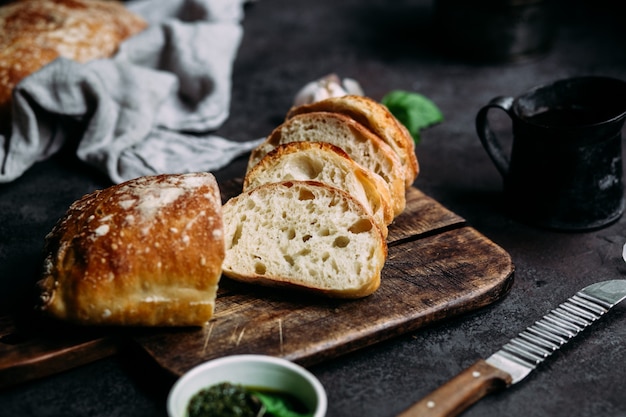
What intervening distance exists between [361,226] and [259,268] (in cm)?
34

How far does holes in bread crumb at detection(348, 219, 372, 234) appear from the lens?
232cm

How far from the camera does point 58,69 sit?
11.2 ft

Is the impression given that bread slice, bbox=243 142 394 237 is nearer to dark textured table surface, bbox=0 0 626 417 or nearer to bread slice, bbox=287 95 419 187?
bread slice, bbox=287 95 419 187

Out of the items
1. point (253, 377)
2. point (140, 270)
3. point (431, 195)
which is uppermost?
point (140, 270)

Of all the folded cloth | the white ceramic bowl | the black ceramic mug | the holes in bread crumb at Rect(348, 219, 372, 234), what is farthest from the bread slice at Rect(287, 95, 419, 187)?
the white ceramic bowl

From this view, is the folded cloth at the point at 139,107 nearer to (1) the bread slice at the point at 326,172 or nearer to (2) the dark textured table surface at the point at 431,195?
(2) the dark textured table surface at the point at 431,195

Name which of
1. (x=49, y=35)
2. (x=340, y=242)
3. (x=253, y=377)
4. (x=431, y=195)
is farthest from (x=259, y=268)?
(x=49, y=35)

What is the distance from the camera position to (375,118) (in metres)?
2.71

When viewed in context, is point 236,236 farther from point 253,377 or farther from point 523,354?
point 523,354

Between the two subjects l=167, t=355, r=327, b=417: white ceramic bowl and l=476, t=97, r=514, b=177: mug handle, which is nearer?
l=167, t=355, r=327, b=417: white ceramic bowl

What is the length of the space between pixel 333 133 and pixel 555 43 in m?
2.48

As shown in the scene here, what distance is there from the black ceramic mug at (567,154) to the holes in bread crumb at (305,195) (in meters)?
0.84

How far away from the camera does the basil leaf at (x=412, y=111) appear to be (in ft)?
11.5

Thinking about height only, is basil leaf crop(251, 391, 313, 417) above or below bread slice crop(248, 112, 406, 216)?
below
